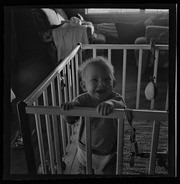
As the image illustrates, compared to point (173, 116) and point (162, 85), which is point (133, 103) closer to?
point (162, 85)

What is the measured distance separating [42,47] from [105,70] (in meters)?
0.66

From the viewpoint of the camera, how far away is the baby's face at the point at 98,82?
2.96ft

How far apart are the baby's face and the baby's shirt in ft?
0.08

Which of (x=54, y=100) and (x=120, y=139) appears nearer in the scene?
(x=120, y=139)

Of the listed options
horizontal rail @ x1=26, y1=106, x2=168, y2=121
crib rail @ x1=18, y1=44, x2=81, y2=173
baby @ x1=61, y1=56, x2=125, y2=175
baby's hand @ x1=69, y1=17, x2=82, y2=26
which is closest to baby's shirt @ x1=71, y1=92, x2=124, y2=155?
baby @ x1=61, y1=56, x2=125, y2=175

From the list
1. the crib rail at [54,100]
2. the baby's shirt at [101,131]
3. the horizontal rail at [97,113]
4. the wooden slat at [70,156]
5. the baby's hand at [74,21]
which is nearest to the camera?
the horizontal rail at [97,113]

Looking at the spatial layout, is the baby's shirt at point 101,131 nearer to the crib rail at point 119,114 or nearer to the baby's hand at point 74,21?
the crib rail at point 119,114

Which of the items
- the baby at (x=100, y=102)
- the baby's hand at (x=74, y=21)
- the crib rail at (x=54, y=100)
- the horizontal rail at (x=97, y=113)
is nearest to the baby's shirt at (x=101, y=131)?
the baby at (x=100, y=102)

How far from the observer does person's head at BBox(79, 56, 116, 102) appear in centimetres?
90

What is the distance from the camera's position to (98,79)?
0.90m

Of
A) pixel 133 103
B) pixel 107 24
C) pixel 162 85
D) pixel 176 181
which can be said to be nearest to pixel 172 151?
pixel 176 181

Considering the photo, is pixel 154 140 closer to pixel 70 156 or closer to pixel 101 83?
pixel 101 83

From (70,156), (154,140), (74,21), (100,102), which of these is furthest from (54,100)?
(74,21)

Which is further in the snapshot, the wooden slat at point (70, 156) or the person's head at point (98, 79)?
the wooden slat at point (70, 156)
